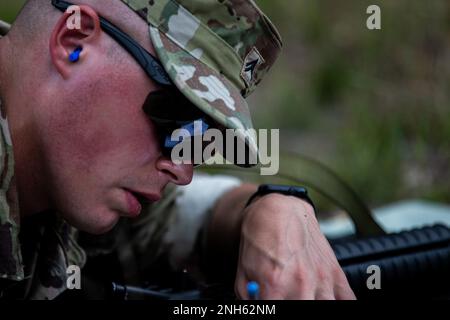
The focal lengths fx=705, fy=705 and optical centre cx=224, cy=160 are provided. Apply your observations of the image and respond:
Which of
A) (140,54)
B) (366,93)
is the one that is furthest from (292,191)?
(366,93)

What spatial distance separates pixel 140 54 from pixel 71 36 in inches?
5.7

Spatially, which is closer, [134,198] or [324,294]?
[324,294]

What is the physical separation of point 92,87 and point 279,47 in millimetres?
445

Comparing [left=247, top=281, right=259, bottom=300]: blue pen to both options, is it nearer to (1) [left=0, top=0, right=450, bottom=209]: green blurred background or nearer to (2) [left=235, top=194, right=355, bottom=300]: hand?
(2) [left=235, top=194, right=355, bottom=300]: hand

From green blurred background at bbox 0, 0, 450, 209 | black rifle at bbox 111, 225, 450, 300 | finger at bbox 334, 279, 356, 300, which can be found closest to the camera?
finger at bbox 334, 279, 356, 300

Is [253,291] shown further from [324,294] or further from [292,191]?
[292,191]

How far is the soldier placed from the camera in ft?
4.46

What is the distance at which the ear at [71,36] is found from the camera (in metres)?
1.35

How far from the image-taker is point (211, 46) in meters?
1.42

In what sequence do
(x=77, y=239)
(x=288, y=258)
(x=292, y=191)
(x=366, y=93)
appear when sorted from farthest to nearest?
(x=366, y=93), (x=77, y=239), (x=292, y=191), (x=288, y=258)

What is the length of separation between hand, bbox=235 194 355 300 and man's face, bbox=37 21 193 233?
21cm

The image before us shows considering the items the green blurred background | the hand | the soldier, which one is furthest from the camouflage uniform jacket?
the green blurred background
